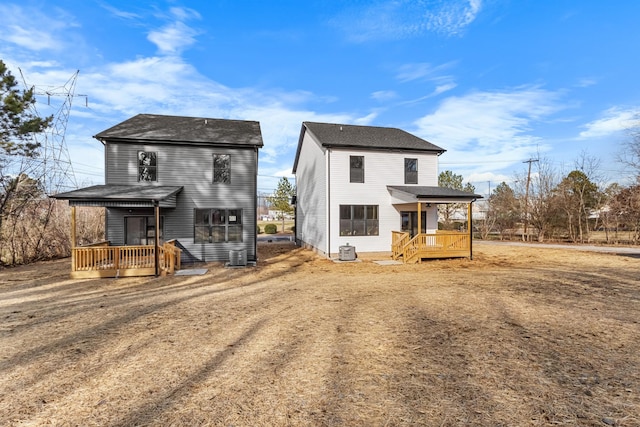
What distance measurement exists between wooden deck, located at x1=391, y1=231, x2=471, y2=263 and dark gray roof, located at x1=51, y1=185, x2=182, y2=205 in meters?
10.8

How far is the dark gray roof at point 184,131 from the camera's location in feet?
45.2

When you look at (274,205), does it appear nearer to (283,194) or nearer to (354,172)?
(283,194)

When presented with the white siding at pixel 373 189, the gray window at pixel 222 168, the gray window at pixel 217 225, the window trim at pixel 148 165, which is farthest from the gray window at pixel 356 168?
the window trim at pixel 148 165

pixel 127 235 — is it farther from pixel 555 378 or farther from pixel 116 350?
pixel 555 378

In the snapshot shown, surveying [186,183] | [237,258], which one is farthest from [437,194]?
[186,183]

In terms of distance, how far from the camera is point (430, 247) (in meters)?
15.1

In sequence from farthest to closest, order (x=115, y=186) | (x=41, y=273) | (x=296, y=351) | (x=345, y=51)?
(x=345, y=51) → (x=115, y=186) → (x=41, y=273) → (x=296, y=351)

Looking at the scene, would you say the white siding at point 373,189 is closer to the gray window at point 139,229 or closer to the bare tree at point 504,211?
the gray window at point 139,229

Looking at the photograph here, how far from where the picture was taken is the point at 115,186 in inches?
531

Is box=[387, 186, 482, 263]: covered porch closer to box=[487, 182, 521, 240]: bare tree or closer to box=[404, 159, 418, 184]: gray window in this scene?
box=[404, 159, 418, 184]: gray window

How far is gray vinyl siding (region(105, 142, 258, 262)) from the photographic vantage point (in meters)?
13.7

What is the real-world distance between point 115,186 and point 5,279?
4.94m

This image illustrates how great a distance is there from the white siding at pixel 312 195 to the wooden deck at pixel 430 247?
12.5 ft

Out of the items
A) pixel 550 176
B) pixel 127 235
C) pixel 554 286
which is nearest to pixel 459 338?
pixel 554 286
